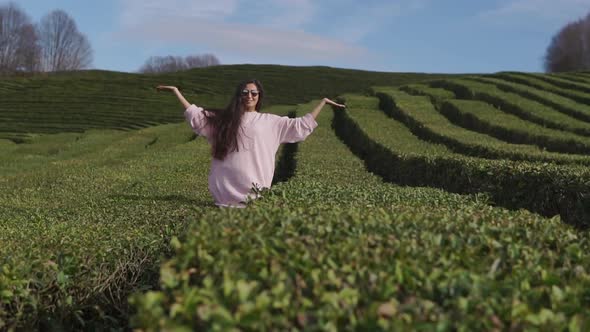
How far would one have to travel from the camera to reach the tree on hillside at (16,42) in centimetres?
9294

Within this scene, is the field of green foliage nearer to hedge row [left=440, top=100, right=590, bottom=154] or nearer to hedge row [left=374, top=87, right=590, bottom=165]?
hedge row [left=374, top=87, right=590, bottom=165]

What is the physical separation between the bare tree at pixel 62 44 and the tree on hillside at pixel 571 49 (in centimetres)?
6626

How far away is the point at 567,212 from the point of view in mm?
10375

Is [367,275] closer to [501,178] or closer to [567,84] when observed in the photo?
[501,178]

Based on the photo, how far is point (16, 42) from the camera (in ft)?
309

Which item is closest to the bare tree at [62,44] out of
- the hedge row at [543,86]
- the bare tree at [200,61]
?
the bare tree at [200,61]

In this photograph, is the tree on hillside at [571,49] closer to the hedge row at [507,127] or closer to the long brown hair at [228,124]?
the hedge row at [507,127]

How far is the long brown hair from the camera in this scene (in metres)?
7.70

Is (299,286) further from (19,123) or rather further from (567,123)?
(19,123)

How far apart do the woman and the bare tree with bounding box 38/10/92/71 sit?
100m

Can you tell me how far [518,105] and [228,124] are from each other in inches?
864

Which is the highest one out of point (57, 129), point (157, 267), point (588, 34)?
point (588, 34)

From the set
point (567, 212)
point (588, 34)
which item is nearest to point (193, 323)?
point (567, 212)

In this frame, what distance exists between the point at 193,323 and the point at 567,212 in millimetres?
8851
